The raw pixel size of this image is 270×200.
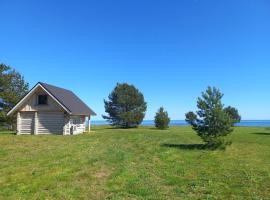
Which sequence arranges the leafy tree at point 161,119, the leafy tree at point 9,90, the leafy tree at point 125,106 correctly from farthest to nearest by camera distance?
the leafy tree at point 125,106 → the leafy tree at point 161,119 → the leafy tree at point 9,90

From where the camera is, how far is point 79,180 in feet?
41.2

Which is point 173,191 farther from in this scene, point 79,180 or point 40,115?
point 40,115

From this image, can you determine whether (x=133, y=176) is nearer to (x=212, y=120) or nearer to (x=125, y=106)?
(x=212, y=120)

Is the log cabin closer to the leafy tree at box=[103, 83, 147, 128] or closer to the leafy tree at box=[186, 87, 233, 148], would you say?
the leafy tree at box=[186, 87, 233, 148]

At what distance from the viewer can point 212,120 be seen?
80.7 feet

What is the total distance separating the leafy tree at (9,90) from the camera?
1945 inches

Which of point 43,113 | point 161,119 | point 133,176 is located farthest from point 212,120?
point 161,119

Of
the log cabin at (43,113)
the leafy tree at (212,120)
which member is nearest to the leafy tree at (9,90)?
the log cabin at (43,113)

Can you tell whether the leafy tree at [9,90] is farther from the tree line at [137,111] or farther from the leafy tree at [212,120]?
the leafy tree at [212,120]

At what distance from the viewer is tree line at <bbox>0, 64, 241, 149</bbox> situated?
2453 centimetres

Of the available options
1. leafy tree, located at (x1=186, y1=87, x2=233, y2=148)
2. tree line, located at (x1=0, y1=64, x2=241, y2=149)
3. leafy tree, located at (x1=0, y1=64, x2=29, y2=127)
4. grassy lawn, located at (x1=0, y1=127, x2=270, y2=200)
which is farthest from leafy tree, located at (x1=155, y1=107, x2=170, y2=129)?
grassy lawn, located at (x1=0, y1=127, x2=270, y2=200)

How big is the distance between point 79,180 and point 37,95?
27.3m

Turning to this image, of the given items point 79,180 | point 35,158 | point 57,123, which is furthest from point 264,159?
point 57,123

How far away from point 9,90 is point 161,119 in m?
26.8
